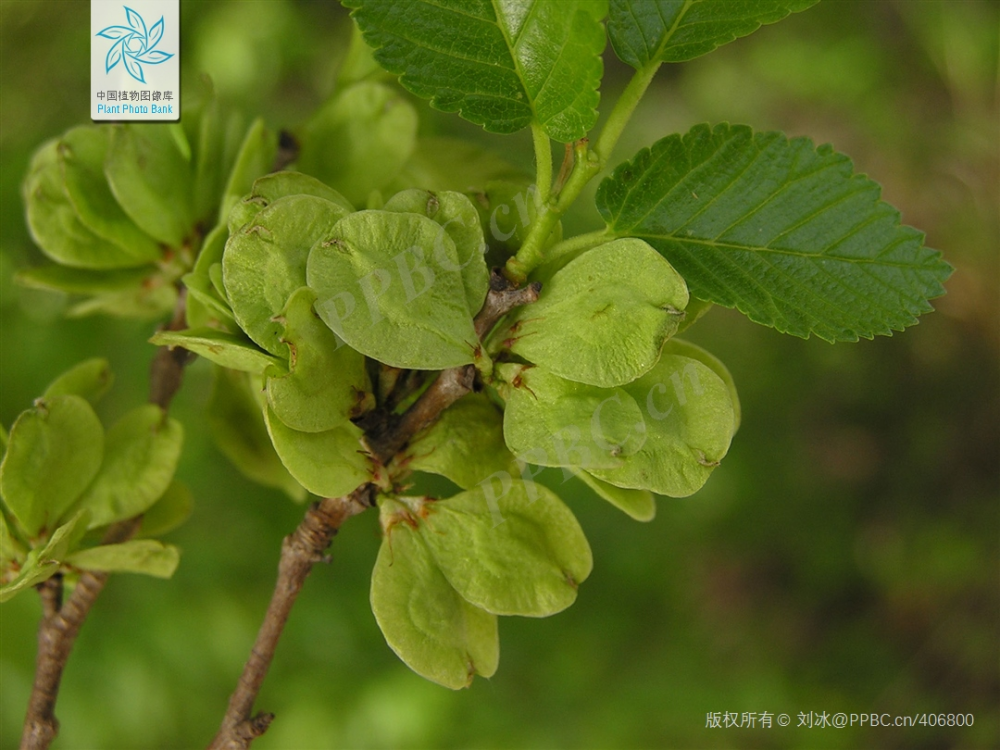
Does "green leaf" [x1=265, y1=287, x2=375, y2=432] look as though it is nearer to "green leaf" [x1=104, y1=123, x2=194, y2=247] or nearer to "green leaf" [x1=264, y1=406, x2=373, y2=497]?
"green leaf" [x1=264, y1=406, x2=373, y2=497]

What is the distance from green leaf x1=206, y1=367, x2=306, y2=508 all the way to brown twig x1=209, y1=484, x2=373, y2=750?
A: 15 centimetres

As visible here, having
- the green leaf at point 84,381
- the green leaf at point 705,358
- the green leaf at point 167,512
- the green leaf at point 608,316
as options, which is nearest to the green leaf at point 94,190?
the green leaf at point 84,381

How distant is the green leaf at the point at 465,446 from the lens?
0.77 m

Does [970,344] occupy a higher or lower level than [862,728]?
higher

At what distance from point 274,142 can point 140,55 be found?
233 millimetres

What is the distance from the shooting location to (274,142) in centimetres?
93

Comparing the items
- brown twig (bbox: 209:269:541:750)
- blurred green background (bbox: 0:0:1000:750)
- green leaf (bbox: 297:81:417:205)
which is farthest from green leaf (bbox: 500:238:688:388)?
blurred green background (bbox: 0:0:1000:750)

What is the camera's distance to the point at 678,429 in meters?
0.71

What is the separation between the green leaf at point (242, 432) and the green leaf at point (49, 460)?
134 mm

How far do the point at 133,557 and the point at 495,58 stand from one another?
0.59m

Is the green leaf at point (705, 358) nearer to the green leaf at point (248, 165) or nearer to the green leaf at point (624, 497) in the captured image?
the green leaf at point (624, 497)

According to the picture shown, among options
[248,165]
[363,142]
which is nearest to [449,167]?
[363,142]

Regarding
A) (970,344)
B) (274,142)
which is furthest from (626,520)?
(274,142)

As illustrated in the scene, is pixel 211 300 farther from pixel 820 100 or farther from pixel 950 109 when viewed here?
pixel 950 109
